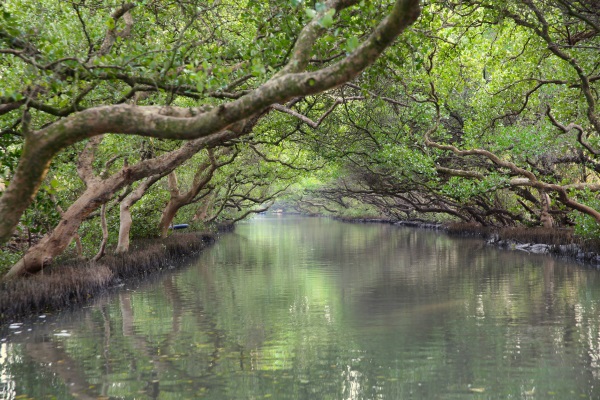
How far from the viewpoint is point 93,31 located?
969 cm

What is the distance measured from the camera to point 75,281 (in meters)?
12.2

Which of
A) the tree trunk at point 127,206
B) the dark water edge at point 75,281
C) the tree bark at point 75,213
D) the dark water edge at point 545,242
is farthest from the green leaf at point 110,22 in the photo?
the dark water edge at point 545,242

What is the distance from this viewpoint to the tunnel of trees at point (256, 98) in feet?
15.6

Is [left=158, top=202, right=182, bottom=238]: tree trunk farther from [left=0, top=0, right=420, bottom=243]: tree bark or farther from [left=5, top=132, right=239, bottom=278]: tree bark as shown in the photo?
[left=0, top=0, right=420, bottom=243]: tree bark

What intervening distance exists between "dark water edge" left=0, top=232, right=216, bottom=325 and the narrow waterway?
0.48 meters

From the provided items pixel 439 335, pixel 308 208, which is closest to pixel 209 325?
pixel 439 335

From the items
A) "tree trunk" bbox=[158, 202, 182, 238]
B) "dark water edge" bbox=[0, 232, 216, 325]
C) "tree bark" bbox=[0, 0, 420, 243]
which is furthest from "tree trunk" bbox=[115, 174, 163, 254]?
"tree bark" bbox=[0, 0, 420, 243]

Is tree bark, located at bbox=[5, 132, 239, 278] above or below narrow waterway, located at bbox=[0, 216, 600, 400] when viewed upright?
above

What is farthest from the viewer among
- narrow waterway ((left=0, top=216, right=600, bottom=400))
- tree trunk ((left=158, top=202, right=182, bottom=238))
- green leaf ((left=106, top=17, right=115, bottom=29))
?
tree trunk ((left=158, top=202, right=182, bottom=238))

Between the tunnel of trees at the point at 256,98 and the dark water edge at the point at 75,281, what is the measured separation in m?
0.67

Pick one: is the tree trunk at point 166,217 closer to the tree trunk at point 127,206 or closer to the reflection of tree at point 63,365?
the tree trunk at point 127,206

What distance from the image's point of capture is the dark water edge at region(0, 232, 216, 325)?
34.3ft

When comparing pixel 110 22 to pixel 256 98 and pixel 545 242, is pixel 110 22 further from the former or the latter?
pixel 545 242

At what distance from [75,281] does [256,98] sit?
934 centimetres
